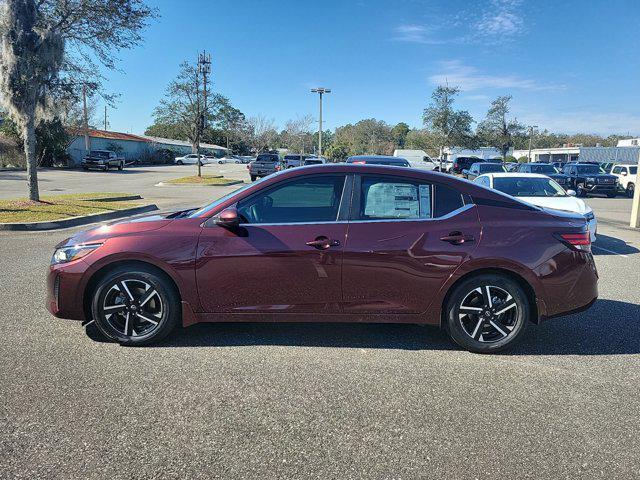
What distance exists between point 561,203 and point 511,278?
Answer: 6158 millimetres

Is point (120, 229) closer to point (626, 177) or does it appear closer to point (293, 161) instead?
point (626, 177)

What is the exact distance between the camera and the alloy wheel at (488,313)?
13.3ft

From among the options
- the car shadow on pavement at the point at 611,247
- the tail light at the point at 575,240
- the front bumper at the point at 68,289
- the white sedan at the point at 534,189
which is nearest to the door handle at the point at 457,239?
the tail light at the point at 575,240

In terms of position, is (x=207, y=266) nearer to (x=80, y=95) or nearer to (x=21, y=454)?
(x=21, y=454)

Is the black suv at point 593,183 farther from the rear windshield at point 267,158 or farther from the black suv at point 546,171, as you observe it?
the rear windshield at point 267,158

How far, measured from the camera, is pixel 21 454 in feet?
8.59

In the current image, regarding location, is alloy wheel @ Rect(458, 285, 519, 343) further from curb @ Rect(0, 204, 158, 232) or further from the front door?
curb @ Rect(0, 204, 158, 232)

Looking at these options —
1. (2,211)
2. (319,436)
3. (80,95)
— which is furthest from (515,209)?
(80,95)

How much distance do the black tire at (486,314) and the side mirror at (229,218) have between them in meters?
1.97

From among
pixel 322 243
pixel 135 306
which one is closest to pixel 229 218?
pixel 322 243

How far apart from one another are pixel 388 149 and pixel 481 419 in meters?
72.0

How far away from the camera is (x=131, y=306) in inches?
160

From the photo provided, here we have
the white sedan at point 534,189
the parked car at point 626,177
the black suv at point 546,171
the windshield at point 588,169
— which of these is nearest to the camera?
the white sedan at point 534,189

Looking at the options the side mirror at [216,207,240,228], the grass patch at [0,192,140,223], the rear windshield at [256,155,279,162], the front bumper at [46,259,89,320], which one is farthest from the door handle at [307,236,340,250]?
the rear windshield at [256,155,279,162]
